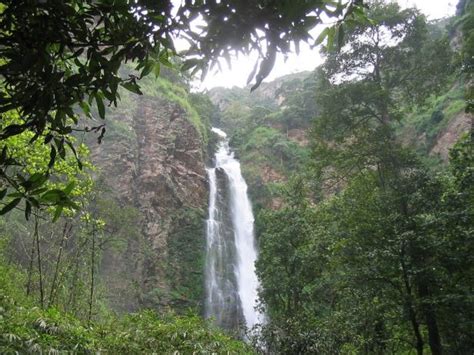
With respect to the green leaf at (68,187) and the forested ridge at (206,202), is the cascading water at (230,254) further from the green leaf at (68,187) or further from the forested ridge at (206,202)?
the green leaf at (68,187)

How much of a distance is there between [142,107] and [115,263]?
37.7 feet

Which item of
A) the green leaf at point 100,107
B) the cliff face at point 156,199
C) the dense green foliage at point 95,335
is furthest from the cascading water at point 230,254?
the green leaf at point 100,107

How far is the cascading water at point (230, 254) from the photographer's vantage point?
68.8 feet

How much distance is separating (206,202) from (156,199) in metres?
3.66

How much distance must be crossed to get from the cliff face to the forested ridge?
0.09 metres

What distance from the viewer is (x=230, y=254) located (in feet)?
76.9

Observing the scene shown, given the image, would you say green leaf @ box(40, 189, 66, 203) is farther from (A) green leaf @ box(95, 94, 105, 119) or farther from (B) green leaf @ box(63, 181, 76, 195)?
(A) green leaf @ box(95, 94, 105, 119)

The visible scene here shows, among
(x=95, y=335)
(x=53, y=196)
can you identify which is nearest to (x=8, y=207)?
(x=53, y=196)

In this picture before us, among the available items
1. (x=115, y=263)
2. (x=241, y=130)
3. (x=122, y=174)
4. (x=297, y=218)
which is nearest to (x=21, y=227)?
(x=115, y=263)

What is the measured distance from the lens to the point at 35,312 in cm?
480

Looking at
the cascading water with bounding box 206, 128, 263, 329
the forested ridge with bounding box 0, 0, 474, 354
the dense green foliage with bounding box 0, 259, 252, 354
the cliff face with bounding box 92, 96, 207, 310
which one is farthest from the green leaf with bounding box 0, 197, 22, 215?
the cascading water with bounding box 206, 128, 263, 329

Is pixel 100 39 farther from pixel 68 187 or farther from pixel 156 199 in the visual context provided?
pixel 156 199

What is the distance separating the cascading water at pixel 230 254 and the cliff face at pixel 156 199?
74 cm

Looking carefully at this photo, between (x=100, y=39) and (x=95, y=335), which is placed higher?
(x=100, y=39)
